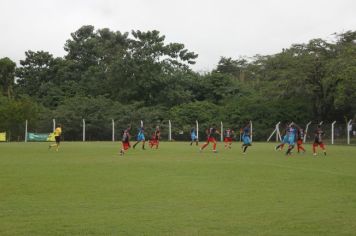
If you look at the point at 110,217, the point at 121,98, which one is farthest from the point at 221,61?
the point at 110,217

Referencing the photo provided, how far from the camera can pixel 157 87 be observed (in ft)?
233

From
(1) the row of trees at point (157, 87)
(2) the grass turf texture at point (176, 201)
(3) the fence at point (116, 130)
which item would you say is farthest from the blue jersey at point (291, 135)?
(3) the fence at point (116, 130)

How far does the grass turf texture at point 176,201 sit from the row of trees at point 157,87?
1341 inches

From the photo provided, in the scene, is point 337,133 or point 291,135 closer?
point 291,135

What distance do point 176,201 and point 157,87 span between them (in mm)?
59015

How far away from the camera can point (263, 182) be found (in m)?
16.0

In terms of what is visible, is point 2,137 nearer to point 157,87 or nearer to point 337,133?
point 157,87

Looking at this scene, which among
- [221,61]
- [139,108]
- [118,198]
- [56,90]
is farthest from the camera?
[221,61]

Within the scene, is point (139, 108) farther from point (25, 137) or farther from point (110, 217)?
point (110, 217)

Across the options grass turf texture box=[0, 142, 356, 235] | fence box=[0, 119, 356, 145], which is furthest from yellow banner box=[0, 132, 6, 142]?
grass turf texture box=[0, 142, 356, 235]

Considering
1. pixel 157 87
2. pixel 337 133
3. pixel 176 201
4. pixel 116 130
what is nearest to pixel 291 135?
pixel 176 201

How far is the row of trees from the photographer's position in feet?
189

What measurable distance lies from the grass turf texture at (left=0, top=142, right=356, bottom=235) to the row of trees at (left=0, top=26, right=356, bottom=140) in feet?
112

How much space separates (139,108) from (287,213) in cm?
5798
